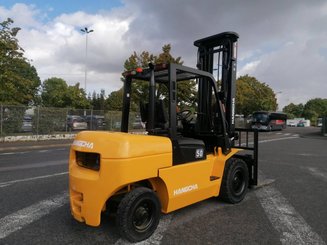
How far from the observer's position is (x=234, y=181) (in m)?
6.13

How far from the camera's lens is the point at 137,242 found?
423 cm

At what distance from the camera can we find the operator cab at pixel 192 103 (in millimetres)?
4891

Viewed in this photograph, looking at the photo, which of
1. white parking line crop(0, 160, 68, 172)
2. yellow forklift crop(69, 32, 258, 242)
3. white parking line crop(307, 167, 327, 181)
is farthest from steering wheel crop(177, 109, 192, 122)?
white parking line crop(0, 160, 68, 172)

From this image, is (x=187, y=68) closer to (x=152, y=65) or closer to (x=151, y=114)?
(x=152, y=65)

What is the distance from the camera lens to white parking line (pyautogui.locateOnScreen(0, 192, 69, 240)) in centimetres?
465

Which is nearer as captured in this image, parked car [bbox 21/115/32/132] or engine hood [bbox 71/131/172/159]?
engine hood [bbox 71/131/172/159]

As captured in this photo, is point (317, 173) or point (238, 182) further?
point (317, 173)

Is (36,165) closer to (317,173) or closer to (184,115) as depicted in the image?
(184,115)

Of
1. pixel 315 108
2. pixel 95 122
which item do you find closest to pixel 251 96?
pixel 95 122

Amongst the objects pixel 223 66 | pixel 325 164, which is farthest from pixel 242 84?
pixel 223 66

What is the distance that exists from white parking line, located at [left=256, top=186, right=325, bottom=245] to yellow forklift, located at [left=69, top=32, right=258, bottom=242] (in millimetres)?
605

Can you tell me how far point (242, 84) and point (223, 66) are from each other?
212ft

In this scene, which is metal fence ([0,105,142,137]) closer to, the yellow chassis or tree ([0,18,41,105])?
tree ([0,18,41,105])

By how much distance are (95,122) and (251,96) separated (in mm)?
49378
